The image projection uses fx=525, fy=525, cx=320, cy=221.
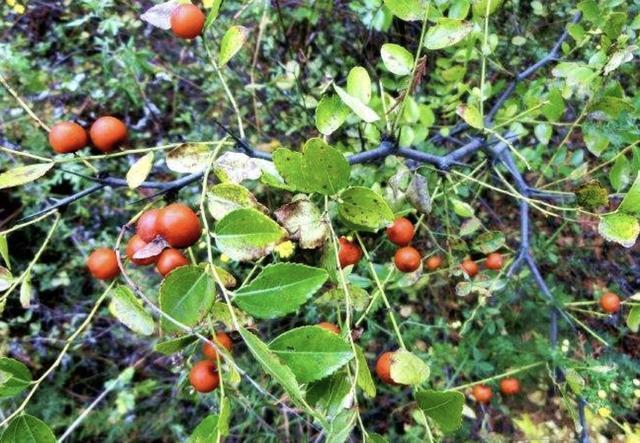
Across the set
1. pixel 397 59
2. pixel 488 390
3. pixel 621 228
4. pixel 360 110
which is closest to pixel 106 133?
pixel 360 110

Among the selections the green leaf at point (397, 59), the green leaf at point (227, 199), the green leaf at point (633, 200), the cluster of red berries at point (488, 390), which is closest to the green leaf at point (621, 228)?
the green leaf at point (633, 200)

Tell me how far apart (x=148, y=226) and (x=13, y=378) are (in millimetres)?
254

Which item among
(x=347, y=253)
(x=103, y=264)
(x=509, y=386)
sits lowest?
(x=509, y=386)

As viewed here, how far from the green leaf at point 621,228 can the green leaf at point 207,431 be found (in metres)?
0.57

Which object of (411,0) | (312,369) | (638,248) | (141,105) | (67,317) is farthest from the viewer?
(141,105)

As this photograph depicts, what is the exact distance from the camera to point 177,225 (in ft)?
1.95

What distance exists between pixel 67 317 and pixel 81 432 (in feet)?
1.44

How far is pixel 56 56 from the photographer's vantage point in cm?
234

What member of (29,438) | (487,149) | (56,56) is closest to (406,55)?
(487,149)

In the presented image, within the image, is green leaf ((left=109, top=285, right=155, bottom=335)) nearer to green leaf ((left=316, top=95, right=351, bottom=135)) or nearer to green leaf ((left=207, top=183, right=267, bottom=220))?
green leaf ((left=207, top=183, right=267, bottom=220))

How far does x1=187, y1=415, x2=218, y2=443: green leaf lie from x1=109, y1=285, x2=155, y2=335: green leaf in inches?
5.9

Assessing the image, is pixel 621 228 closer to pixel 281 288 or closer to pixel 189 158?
pixel 281 288

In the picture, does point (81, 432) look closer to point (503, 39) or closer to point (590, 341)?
point (590, 341)

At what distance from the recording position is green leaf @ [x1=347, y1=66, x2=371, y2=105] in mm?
803
